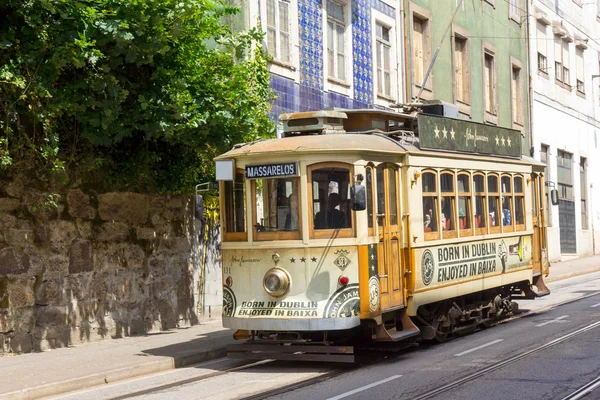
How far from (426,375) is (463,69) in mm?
21427

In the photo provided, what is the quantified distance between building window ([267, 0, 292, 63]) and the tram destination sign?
7.41 meters

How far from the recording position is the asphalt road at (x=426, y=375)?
32.6ft

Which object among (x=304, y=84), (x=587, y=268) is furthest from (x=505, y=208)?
(x=587, y=268)

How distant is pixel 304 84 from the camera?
68.7ft

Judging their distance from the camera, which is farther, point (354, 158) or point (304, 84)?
point (304, 84)

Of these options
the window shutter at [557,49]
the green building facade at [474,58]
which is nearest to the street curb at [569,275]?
the green building facade at [474,58]

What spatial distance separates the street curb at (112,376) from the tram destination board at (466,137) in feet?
13.9

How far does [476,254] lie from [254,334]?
4226 millimetres

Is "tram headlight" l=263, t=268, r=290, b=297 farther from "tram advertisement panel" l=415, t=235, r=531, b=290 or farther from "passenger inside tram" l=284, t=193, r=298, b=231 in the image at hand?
"tram advertisement panel" l=415, t=235, r=531, b=290

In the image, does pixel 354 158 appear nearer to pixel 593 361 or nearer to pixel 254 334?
pixel 254 334

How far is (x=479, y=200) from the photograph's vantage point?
1513 cm

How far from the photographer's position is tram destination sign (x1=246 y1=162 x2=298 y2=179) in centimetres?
1203

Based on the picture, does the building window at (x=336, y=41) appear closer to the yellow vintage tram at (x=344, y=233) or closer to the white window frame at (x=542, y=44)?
the yellow vintage tram at (x=344, y=233)

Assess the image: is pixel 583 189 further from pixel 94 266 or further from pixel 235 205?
pixel 235 205
